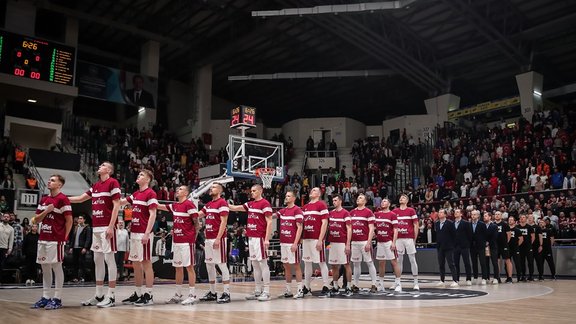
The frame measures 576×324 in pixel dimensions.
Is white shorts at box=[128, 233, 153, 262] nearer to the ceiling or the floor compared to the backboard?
nearer to the floor

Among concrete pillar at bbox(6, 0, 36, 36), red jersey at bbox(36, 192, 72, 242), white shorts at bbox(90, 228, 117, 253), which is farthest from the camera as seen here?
concrete pillar at bbox(6, 0, 36, 36)

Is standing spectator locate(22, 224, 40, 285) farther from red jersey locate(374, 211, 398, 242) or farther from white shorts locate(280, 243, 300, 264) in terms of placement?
red jersey locate(374, 211, 398, 242)

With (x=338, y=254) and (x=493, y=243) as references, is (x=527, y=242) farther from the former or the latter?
(x=338, y=254)

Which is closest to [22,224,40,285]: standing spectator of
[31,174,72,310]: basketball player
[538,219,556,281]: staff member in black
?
[31,174,72,310]: basketball player

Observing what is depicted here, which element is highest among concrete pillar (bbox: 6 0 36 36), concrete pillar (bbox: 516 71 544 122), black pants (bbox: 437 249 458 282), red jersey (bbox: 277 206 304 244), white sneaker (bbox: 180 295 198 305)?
concrete pillar (bbox: 6 0 36 36)

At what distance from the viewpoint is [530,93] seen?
29047 millimetres

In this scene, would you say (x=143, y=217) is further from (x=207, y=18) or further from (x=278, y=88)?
(x=278, y=88)

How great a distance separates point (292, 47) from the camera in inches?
1328

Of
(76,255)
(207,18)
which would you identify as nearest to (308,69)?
(207,18)

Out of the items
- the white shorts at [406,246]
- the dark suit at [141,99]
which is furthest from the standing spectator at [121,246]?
the dark suit at [141,99]

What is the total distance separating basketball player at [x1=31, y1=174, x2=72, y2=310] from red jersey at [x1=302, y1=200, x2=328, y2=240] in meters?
4.52

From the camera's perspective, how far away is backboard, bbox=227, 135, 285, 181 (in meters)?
21.5

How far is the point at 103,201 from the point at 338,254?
16.0 feet

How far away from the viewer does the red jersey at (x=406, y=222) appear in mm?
11914
